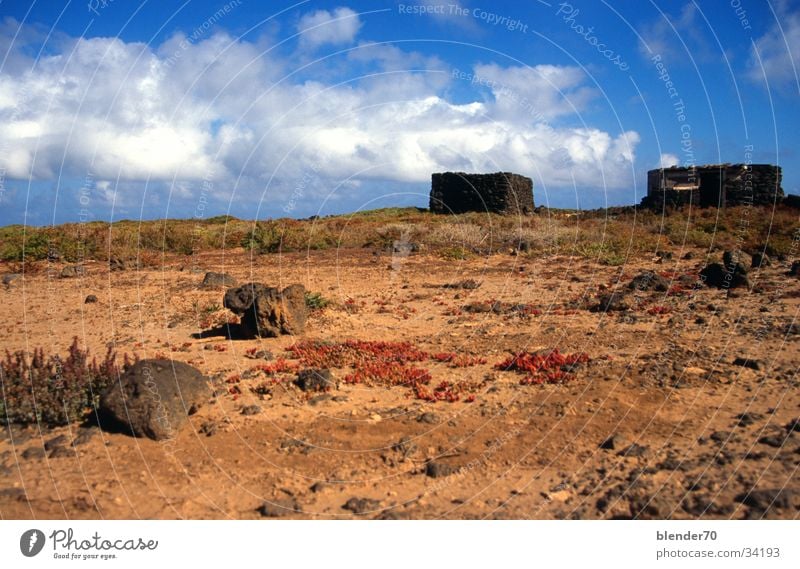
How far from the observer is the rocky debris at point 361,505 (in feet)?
16.7

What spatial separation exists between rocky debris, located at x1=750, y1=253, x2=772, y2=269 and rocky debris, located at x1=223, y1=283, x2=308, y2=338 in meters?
11.9

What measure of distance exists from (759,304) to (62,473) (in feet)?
38.4

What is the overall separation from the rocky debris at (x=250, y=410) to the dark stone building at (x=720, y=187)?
26.6 metres

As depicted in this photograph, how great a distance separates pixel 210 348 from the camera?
1016 cm

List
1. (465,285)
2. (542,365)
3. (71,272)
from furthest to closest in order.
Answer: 1. (71,272)
2. (465,285)
3. (542,365)

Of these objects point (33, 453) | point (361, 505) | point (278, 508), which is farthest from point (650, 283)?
point (33, 453)

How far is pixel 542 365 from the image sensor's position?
28.5 ft

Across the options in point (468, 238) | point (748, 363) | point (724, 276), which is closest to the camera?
point (748, 363)

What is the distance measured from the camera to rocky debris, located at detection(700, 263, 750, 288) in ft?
43.6

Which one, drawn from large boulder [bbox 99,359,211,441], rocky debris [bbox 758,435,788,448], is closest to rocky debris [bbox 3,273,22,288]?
large boulder [bbox 99,359,211,441]

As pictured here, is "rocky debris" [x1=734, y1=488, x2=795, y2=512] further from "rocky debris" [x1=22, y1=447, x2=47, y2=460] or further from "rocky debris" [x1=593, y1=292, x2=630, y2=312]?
"rocky debris" [x1=593, y1=292, x2=630, y2=312]

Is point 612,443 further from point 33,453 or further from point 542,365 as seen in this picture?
point 33,453

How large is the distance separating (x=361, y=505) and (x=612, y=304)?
27.2 feet

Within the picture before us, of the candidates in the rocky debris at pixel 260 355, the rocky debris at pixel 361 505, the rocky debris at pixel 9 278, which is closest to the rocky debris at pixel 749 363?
the rocky debris at pixel 361 505
